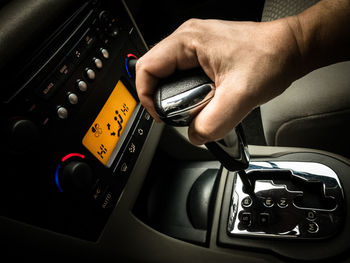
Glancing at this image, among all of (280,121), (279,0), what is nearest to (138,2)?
(279,0)

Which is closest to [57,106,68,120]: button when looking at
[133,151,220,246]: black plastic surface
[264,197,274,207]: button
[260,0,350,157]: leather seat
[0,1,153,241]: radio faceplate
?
[0,1,153,241]: radio faceplate

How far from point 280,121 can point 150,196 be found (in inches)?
17.2

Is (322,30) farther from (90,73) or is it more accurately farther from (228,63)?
(90,73)

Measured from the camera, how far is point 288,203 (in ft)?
2.33

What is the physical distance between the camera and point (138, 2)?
1281mm

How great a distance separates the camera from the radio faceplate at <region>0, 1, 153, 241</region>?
0.45 m

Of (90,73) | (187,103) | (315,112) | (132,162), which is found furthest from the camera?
(315,112)

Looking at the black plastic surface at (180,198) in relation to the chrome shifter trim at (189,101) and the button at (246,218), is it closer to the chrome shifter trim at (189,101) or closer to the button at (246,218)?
the button at (246,218)

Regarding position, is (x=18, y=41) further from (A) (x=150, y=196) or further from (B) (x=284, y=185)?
(B) (x=284, y=185)

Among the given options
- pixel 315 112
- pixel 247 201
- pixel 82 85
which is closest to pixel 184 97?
pixel 82 85

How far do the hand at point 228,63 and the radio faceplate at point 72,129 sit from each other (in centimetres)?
11

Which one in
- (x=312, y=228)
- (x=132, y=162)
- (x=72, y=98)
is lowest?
(x=312, y=228)

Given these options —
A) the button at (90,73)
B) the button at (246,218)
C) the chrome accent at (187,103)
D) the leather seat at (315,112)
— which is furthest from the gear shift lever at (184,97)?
the leather seat at (315,112)

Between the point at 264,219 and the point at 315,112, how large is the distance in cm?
34
